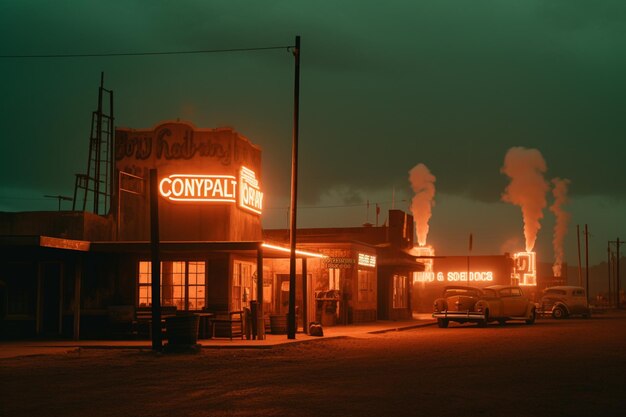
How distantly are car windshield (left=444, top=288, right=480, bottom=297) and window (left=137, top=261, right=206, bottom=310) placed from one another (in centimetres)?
1320

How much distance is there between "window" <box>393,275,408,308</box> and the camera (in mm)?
46344

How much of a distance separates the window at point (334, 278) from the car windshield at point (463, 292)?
488cm

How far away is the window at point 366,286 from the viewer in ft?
134

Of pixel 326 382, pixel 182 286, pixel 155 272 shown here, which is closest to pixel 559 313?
pixel 182 286

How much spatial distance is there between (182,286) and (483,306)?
14.1 metres

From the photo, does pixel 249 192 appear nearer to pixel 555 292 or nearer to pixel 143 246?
pixel 143 246

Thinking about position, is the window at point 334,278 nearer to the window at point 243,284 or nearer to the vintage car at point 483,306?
the vintage car at point 483,306

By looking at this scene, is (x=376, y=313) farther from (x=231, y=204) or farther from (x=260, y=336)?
(x=260, y=336)

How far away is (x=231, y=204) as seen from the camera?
30906 millimetres

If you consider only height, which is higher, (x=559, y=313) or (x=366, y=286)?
(x=366, y=286)

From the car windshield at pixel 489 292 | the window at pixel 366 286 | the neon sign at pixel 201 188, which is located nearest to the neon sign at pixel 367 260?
the window at pixel 366 286

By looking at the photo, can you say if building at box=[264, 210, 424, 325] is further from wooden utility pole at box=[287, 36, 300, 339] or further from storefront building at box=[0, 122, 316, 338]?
wooden utility pole at box=[287, 36, 300, 339]

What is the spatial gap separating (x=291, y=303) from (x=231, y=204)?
216 inches

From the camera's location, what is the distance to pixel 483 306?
3662cm
